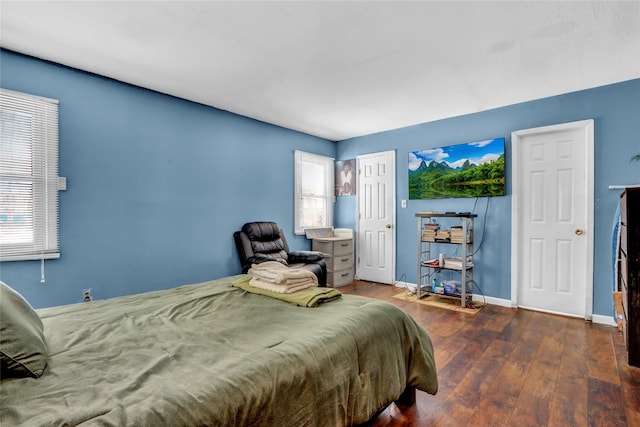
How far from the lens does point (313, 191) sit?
539 cm

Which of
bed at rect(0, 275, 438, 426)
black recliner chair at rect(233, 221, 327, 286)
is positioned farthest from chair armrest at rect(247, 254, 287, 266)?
bed at rect(0, 275, 438, 426)

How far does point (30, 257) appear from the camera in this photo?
2.60 metres

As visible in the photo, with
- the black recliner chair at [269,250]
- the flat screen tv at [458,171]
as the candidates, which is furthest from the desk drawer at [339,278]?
the flat screen tv at [458,171]

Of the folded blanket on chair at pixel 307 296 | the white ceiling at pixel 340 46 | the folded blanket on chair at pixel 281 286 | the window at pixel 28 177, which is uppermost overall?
the white ceiling at pixel 340 46

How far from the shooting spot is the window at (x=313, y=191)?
5.02 metres

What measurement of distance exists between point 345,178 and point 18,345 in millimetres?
4924

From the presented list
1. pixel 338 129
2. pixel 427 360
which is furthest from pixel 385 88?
pixel 427 360

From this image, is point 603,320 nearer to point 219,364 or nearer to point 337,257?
point 337,257

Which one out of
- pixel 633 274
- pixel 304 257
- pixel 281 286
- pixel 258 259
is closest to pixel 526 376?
pixel 633 274

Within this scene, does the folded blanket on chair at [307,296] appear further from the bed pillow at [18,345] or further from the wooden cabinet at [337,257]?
the wooden cabinet at [337,257]

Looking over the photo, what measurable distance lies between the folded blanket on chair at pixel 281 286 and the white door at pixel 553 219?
3.04 m

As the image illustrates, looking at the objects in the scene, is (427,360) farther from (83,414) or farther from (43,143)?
(43,143)

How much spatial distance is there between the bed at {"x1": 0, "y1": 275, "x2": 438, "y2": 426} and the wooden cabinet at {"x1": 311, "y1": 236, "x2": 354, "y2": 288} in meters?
2.86

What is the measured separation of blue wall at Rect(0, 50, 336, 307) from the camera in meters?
2.76
